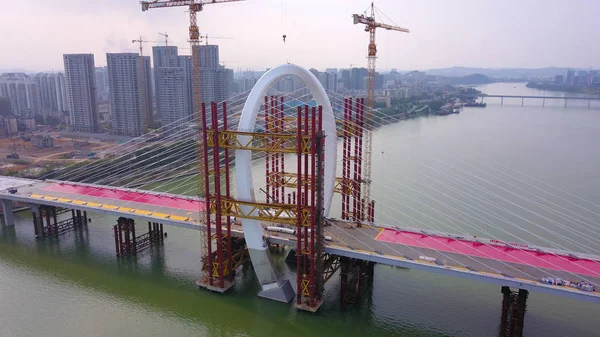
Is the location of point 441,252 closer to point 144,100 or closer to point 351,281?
point 351,281

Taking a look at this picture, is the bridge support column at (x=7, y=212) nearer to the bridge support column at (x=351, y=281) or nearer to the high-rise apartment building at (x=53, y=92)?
the bridge support column at (x=351, y=281)

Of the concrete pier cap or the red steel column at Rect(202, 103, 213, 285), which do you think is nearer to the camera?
the concrete pier cap

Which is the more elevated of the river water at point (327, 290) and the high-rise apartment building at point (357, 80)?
the high-rise apartment building at point (357, 80)

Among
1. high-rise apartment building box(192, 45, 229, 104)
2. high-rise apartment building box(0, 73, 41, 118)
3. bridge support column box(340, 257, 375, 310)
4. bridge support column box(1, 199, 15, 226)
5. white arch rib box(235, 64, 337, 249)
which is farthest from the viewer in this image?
high-rise apartment building box(0, 73, 41, 118)

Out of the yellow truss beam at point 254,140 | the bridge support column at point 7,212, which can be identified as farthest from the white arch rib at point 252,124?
the bridge support column at point 7,212

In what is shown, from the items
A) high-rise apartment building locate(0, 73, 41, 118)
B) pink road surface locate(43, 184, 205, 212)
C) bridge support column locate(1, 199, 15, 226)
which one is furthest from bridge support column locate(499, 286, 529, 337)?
high-rise apartment building locate(0, 73, 41, 118)

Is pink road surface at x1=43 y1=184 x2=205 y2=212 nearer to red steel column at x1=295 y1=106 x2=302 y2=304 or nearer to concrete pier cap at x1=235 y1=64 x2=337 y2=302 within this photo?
concrete pier cap at x1=235 y1=64 x2=337 y2=302

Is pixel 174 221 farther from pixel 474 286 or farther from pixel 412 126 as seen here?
pixel 412 126
